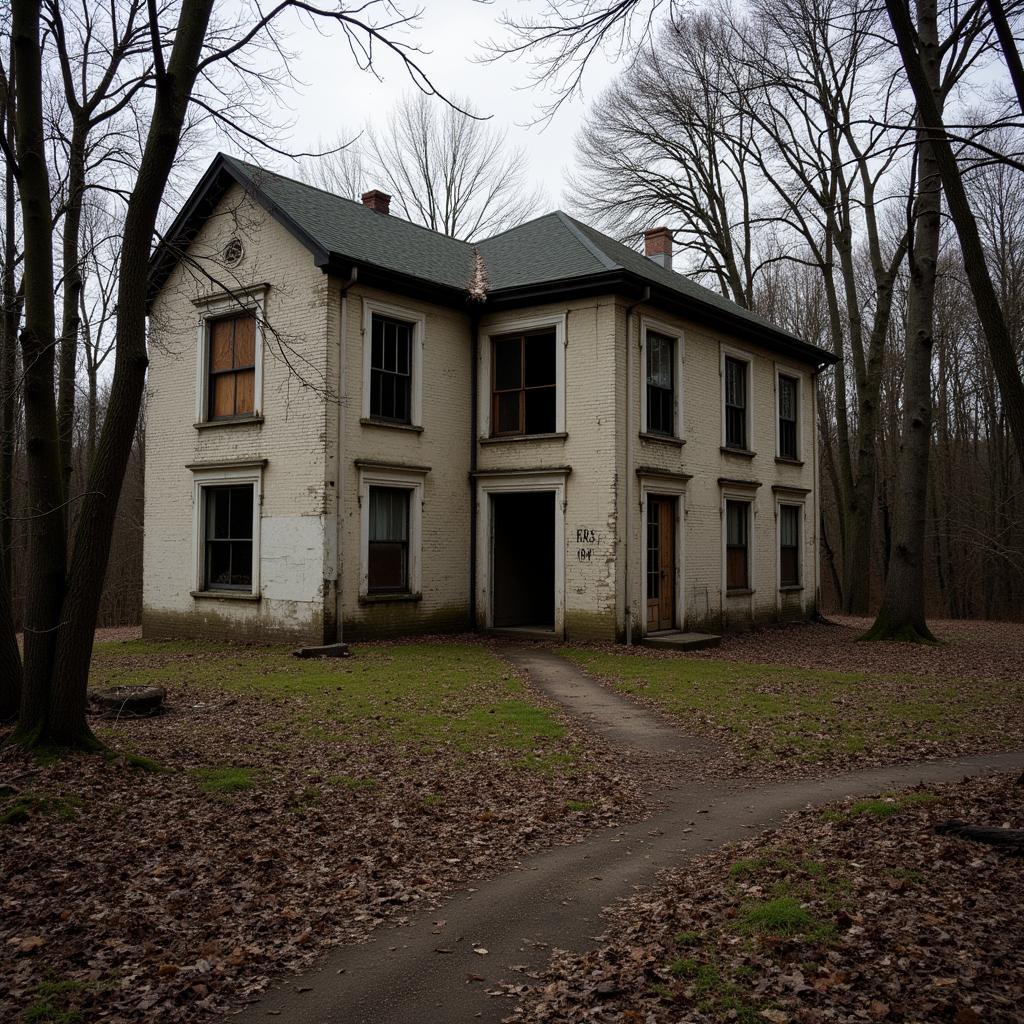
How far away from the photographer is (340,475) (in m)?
15.1

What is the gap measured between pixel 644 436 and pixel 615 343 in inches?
71.1

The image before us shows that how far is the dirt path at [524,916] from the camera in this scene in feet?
12.8

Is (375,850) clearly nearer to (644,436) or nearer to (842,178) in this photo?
(644,436)

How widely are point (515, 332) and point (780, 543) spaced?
27.8 ft

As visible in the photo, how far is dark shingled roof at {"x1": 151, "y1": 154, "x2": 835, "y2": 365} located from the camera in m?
15.7

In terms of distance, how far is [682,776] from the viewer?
7.67 meters

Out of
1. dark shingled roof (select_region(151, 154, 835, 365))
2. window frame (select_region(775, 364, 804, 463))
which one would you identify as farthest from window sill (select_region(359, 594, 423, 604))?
window frame (select_region(775, 364, 804, 463))

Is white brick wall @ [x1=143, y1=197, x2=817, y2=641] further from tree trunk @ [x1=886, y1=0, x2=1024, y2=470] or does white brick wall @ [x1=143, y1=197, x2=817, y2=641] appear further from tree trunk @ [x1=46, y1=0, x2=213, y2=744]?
tree trunk @ [x1=886, y1=0, x2=1024, y2=470]

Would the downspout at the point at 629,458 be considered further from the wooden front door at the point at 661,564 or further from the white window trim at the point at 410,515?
the white window trim at the point at 410,515

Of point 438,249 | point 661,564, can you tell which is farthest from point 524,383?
point 661,564

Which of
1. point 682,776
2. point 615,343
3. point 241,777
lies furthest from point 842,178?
point 241,777

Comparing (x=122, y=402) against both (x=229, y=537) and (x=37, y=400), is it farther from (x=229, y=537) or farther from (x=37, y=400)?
(x=229, y=537)

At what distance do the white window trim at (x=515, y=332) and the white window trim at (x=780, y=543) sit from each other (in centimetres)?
713

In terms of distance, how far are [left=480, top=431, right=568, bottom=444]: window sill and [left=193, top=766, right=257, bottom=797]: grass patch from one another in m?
10.2
